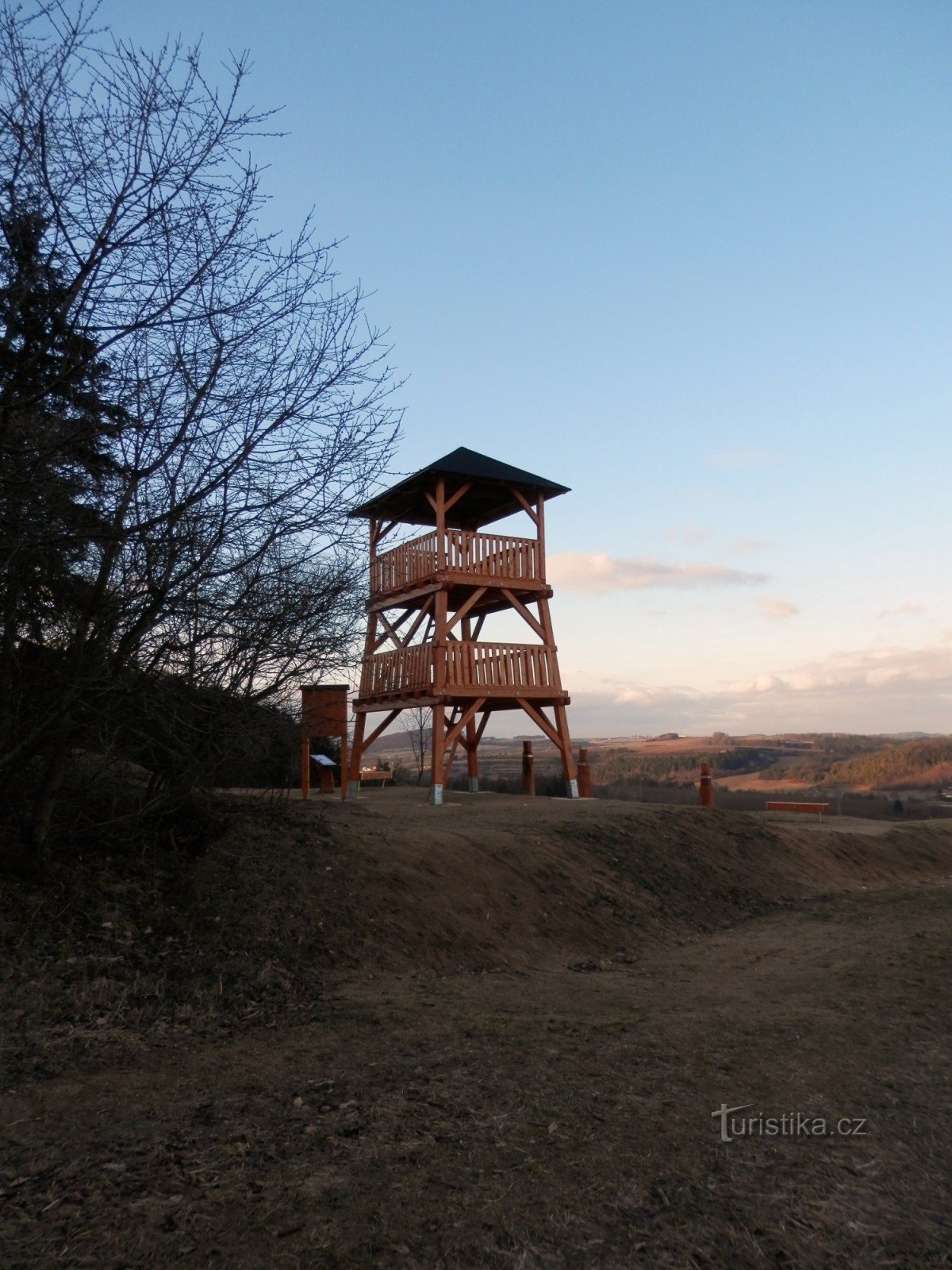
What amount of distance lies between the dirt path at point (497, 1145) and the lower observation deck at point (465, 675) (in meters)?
11.0

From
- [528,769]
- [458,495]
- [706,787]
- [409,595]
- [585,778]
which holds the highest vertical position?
[458,495]

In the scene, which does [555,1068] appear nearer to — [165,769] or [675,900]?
[165,769]

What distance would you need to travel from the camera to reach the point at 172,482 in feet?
21.6

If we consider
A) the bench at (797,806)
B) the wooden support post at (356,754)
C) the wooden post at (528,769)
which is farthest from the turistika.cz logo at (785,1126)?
the bench at (797,806)

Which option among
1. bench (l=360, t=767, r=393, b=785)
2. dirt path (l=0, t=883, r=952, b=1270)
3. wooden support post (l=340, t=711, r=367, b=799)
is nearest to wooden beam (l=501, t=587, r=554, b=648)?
wooden support post (l=340, t=711, r=367, b=799)

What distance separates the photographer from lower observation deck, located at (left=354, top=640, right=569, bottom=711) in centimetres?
1784

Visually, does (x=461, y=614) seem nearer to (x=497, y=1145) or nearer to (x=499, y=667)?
(x=499, y=667)

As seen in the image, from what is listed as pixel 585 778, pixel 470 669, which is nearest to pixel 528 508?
pixel 470 669

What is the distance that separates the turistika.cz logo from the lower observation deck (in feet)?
43.1

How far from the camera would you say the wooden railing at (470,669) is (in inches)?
707

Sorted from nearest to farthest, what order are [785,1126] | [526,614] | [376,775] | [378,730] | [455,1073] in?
[785,1126] < [455,1073] < [378,730] < [526,614] < [376,775]

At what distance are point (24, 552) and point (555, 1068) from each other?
4.64 metres

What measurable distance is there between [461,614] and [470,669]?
1.08 meters

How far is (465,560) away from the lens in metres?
→ 18.6
